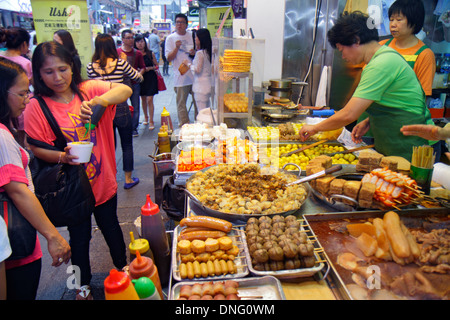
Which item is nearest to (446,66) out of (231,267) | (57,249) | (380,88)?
(380,88)

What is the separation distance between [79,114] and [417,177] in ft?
9.17

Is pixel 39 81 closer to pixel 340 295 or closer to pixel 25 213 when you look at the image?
pixel 25 213

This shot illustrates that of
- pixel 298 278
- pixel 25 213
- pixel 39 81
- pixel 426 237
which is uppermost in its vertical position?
pixel 39 81

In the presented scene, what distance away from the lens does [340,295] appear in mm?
1614

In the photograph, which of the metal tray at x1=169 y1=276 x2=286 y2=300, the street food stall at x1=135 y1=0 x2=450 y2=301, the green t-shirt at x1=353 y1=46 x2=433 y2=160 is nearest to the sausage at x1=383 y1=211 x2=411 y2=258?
the street food stall at x1=135 y1=0 x2=450 y2=301

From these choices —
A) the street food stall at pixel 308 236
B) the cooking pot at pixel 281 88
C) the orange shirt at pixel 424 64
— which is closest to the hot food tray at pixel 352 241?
the street food stall at pixel 308 236

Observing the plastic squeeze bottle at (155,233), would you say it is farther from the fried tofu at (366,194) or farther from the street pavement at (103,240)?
Answer: the street pavement at (103,240)

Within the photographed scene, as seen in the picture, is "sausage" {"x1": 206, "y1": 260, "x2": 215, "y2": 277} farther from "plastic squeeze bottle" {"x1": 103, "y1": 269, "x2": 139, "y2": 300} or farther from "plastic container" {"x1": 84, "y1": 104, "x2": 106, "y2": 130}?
Answer: "plastic container" {"x1": 84, "y1": 104, "x2": 106, "y2": 130}

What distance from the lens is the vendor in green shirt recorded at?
9.30 ft

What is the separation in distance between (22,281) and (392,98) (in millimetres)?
3423

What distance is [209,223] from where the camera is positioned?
1.98 meters

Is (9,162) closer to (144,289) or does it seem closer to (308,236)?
(144,289)
